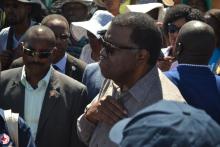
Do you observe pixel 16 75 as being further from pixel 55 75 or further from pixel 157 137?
pixel 157 137

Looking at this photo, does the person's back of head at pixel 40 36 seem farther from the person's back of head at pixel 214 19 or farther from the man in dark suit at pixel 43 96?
the person's back of head at pixel 214 19

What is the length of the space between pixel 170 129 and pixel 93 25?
13.6 feet

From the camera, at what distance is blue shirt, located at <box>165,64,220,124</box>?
11.2 feet

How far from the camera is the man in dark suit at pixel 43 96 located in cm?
436

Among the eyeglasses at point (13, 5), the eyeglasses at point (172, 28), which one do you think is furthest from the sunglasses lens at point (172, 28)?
the eyeglasses at point (13, 5)

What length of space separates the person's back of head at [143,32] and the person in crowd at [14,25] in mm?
2725

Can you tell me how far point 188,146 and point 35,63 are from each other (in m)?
2.84

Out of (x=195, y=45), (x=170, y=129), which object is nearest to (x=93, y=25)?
(x=195, y=45)

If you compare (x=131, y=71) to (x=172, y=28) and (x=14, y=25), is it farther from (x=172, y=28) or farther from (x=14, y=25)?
(x=14, y=25)

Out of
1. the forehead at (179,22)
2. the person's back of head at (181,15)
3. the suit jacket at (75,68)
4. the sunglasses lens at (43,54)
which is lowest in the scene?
the suit jacket at (75,68)

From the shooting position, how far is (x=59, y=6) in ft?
24.6

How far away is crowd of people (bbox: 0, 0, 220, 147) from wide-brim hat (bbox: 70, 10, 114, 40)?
23mm

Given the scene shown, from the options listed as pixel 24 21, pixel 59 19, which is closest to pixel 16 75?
pixel 59 19

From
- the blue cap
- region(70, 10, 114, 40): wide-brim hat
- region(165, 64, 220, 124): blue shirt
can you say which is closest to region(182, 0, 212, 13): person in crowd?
region(70, 10, 114, 40): wide-brim hat
